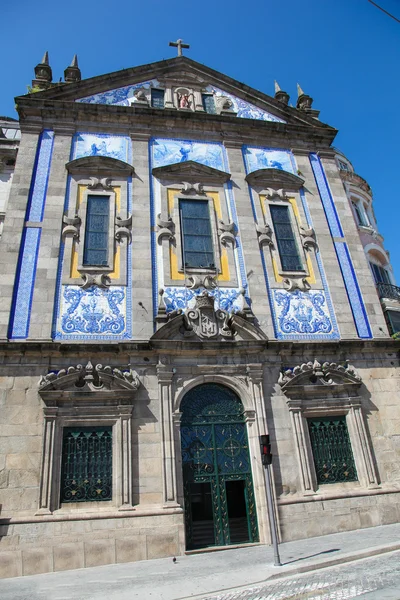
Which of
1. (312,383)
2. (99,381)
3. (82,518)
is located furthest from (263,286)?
(82,518)

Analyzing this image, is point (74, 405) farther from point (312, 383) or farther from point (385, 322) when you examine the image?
point (385, 322)

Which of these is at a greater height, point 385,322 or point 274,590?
point 385,322

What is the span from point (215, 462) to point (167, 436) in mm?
1416

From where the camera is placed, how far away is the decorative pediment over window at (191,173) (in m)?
14.3

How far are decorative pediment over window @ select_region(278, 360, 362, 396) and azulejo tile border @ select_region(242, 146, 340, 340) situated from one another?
96cm

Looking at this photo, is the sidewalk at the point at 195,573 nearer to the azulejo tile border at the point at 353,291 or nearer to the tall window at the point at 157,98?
A: the azulejo tile border at the point at 353,291

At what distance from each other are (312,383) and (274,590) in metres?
6.10

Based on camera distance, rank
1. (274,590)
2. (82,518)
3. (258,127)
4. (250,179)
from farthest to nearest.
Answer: (258,127)
(250,179)
(82,518)
(274,590)

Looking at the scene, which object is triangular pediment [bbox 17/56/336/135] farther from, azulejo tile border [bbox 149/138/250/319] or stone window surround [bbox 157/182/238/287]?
stone window surround [bbox 157/182/238/287]

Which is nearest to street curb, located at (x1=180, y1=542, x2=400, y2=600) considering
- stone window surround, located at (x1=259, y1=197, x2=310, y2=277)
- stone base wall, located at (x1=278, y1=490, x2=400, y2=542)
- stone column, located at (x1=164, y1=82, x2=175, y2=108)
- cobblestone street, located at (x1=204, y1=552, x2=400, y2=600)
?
cobblestone street, located at (x1=204, y1=552, x2=400, y2=600)

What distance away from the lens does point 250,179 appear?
14.8 m

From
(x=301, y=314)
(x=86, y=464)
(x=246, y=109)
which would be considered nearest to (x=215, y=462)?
(x=86, y=464)

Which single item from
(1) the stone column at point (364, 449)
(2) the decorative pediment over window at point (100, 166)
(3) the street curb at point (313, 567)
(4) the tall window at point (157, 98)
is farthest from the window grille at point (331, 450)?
(4) the tall window at point (157, 98)

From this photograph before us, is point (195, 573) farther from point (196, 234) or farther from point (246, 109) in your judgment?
point (246, 109)
